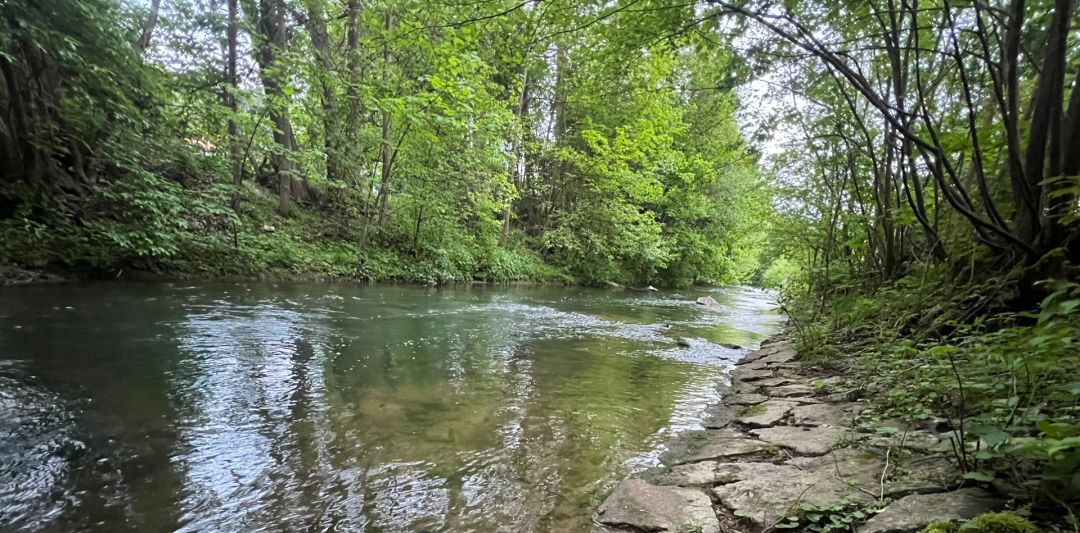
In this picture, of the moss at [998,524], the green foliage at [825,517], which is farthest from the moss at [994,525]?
the green foliage at [825,517]

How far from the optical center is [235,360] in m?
4.47

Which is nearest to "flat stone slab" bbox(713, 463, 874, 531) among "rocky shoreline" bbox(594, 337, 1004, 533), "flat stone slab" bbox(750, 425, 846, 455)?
"rocky shoreline" bbox(594, 337, 1004, 533)

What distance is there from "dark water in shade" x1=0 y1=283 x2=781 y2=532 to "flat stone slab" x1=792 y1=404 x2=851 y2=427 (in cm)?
84

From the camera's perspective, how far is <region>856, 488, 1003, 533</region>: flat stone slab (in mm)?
1668

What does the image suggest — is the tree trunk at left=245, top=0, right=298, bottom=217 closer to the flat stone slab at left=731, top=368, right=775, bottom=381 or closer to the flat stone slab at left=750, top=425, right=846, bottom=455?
the flat stone slab at left=731, top=368, right=775, bottom=381

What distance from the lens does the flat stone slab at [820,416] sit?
3031mm

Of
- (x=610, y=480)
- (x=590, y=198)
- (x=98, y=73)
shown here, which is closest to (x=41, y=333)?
(x=98, y=73)

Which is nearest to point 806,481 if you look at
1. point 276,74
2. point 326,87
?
point 276,74

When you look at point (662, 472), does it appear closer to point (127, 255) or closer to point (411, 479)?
point (411, 479)

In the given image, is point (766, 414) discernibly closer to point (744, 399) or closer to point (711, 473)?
point (744, 399)

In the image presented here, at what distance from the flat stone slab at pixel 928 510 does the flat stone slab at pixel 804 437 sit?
78cm

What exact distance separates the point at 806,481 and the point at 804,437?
2.36ft

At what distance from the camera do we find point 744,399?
4312 millimetres

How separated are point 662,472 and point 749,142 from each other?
515 cm
